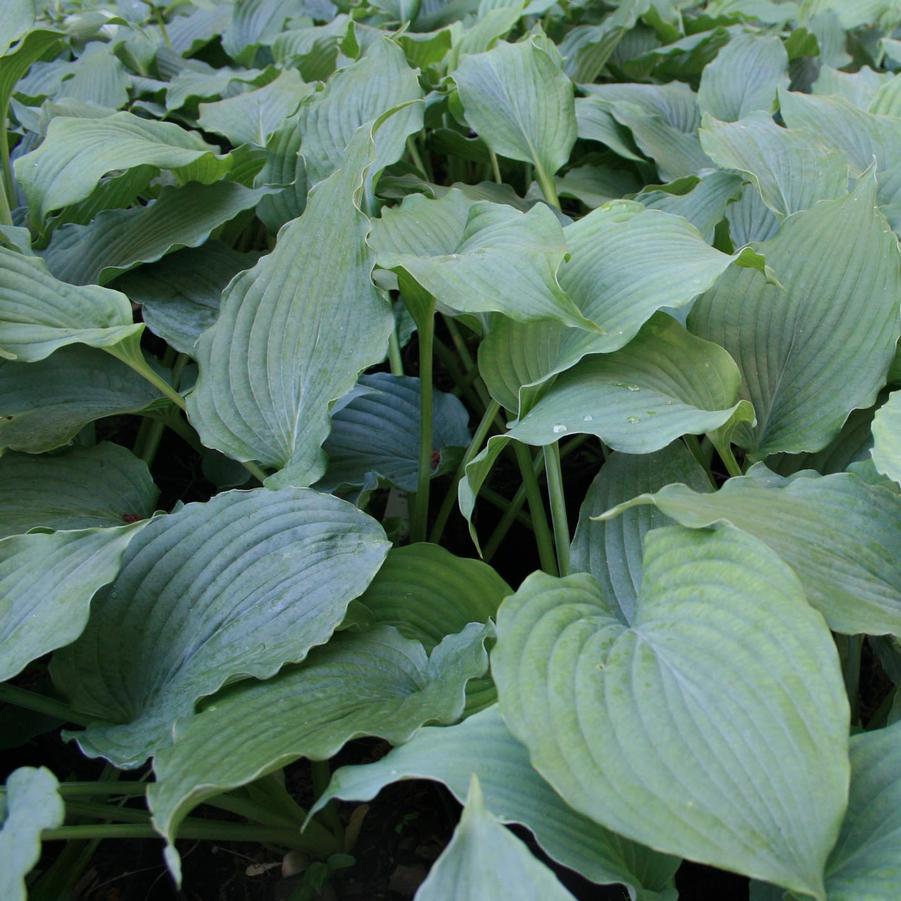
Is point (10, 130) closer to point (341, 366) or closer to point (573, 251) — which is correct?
point (341, 366)

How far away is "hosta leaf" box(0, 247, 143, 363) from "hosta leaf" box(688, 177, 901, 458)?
28.3 inches

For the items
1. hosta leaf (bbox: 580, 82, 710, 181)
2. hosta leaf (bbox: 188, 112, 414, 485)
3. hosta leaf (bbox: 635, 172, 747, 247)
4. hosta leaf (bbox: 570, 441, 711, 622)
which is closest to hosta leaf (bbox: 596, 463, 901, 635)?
hosta leaf (bbox: 570, 441, 711, 622)

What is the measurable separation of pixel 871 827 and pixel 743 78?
155cm

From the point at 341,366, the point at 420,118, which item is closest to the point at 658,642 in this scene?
the point at 341,366

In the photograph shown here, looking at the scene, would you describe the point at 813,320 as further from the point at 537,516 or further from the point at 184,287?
the point at 184,287

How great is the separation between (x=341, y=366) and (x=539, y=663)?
1.60 feet

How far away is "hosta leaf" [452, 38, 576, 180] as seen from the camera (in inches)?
57.7

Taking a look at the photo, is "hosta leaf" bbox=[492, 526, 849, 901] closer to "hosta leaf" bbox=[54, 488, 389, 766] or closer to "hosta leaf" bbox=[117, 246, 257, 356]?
"hosta leaf" bbox=[54, 488, 389, 766]

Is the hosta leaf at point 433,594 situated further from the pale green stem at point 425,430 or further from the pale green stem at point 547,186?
the pale green stem at point 547,186

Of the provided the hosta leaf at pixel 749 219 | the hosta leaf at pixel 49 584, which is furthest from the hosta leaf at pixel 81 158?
the hosta leaf at pixel 749 219

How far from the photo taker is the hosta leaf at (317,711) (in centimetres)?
69

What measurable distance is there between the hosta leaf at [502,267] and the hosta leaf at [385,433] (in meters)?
0.24

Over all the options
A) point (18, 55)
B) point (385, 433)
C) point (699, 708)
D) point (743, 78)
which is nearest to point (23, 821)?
point (699, 708)

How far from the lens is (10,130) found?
5.77 ft
